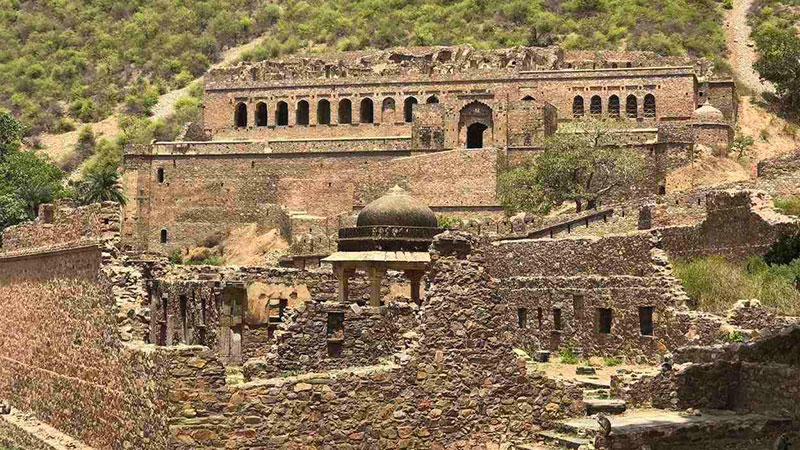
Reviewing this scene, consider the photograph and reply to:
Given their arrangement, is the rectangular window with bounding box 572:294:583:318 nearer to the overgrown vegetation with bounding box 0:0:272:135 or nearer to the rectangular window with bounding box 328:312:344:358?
the rectangular window with bounding box 328:312:344:358

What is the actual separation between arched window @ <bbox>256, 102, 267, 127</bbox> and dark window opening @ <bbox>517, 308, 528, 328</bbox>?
46819 millimetres

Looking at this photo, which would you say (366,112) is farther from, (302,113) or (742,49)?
(742,49)

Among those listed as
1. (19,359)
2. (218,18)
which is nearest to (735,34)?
(218,18)

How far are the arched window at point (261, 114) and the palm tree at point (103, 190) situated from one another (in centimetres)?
880

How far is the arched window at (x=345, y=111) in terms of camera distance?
69.6 m

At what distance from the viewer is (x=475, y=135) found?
2424 inches

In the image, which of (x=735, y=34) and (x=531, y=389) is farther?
(x=735, y=34)

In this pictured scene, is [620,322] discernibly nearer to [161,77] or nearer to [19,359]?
[19,359]

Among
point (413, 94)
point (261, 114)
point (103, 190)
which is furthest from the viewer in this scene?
point (261, 114)

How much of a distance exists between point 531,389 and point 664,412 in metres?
1.50

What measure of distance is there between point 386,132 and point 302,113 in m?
5.61

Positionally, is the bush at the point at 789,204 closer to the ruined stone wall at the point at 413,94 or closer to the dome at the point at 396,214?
the dome at the point at 396,214

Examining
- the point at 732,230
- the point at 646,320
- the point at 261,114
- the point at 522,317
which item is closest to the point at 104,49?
the point at 261,114

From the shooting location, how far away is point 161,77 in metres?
110
